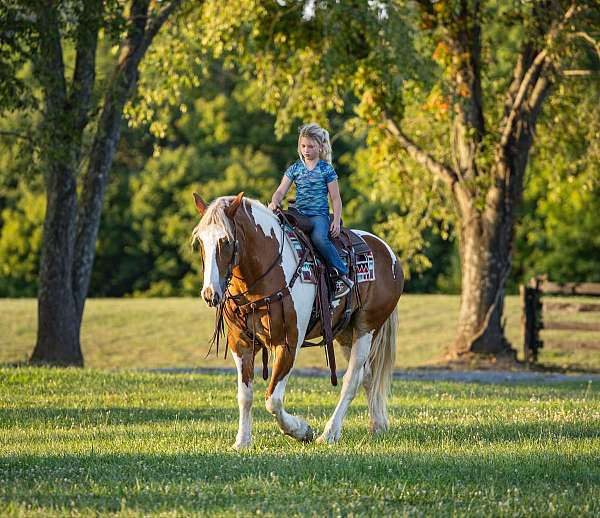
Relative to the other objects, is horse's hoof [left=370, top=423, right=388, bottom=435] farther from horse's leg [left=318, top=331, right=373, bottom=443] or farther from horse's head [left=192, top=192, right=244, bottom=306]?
horse's head [left=192, top=192, right=244, bottom=306]

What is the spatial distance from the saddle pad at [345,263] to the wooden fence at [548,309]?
48.1 feet

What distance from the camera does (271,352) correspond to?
9.64 metres

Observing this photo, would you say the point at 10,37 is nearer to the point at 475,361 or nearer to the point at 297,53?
the point at 297,53

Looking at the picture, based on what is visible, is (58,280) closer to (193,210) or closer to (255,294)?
(255,294)

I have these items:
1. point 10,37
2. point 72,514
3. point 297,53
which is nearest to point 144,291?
point 297,53

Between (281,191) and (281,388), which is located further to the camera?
(281,191)

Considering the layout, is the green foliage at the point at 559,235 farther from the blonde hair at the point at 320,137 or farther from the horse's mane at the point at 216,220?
the horse's mane at the point at 216,220

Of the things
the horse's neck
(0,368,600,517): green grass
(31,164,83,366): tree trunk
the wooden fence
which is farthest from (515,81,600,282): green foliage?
the horse's neck

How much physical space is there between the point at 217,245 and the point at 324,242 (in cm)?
155

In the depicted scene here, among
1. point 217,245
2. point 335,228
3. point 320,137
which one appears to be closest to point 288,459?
point 217,245

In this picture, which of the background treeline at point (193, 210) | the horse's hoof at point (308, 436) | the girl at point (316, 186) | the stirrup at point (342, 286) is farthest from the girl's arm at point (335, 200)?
the background treeline at point (193, 210)

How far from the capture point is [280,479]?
7734 millimetres

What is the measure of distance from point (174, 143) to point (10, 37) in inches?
1562

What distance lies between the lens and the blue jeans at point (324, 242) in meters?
9.97
